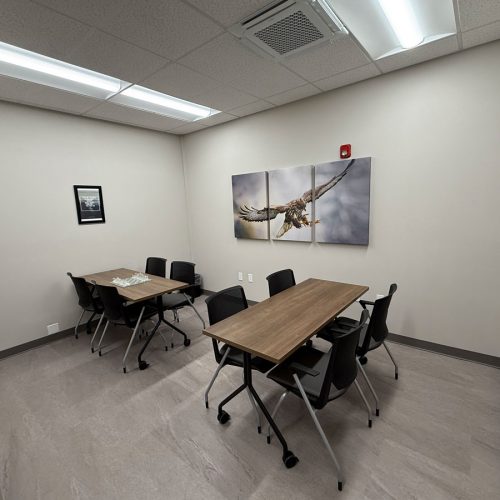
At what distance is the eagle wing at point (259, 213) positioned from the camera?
355 cm

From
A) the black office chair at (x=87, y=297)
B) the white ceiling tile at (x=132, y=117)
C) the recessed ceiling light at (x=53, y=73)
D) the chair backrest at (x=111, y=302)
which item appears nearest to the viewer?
the recessed ceiling light at (x=53, y=73)

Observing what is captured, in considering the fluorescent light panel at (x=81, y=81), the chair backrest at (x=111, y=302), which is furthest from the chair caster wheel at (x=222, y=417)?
the fluorescent light panel at (x=81, y=81)

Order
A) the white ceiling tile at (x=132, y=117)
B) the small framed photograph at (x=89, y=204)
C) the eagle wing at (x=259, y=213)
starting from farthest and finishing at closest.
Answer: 1. the eagle wing at (x=259, y=213)
2. the small framed photograph at (x=89, y=204)
3. the white ceiling tile at (x=132, y=117)

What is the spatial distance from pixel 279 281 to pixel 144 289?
56.1 inches

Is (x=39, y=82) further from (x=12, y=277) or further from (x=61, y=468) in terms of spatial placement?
(x=61, y=468)

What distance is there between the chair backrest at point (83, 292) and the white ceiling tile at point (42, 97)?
6.13ft

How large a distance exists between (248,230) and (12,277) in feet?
9.13

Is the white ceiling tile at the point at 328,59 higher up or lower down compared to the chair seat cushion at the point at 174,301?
higher up

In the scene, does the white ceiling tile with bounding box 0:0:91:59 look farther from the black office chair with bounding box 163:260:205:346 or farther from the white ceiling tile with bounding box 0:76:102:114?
the black office chair with bounding box 163:260:205:346

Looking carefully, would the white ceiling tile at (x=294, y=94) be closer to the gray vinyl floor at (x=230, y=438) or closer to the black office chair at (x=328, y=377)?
the black office chair at (x=328, y=377)

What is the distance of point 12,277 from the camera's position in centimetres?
297

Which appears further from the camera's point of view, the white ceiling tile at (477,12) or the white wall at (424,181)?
the white wall at (424,181)

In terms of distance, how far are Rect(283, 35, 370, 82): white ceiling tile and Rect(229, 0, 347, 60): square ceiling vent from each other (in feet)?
0.38

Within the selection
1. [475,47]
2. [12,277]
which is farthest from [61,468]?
[475,47]
